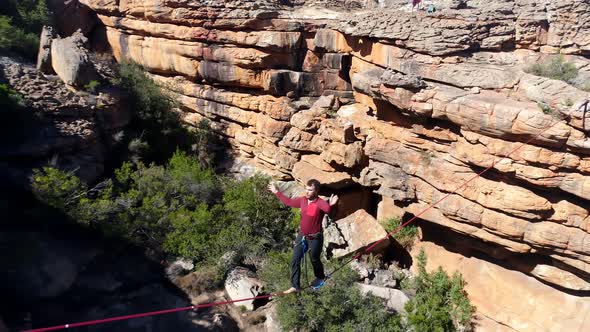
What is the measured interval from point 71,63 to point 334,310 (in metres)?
10.8

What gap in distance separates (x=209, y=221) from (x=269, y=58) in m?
5.57

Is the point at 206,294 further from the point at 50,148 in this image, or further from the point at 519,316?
the point at 519,316

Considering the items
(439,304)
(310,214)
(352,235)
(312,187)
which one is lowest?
(439,304)

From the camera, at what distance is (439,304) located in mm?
11312

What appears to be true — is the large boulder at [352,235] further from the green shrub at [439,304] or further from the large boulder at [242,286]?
the large boulder at [242,286]

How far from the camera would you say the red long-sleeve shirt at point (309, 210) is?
704 cm

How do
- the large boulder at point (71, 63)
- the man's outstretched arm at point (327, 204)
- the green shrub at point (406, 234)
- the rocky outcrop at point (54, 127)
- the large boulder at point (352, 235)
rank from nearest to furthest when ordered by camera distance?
the man's outstretched arm at point (327, 204)
the rocky outcrop at point (54, 127)
the large boulder at point (352, 235)
the green shrub at point (406, 234)
the large boulder at point (71, 63)

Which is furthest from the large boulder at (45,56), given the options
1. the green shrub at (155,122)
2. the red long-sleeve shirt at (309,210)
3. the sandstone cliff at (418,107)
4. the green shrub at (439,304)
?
the green shrub at (439,304)

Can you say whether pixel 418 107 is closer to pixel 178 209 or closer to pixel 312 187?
pixel 312 187

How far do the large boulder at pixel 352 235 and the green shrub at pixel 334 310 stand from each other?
65.8 inches

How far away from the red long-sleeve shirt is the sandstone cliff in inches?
180

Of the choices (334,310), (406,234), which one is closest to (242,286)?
(334,310)

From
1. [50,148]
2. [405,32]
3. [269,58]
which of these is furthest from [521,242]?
[50,148]

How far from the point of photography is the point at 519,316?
34.8 feet
